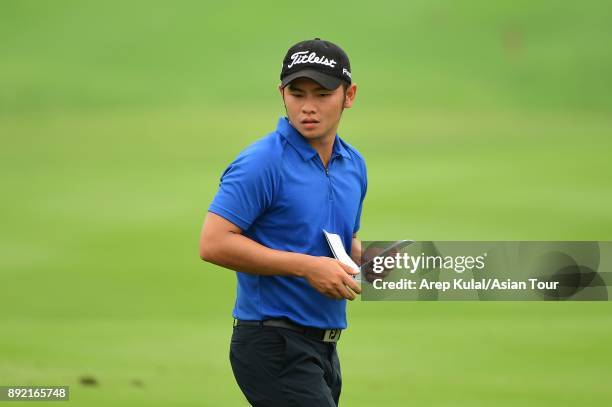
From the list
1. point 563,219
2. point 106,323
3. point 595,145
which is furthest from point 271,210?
point 595,145

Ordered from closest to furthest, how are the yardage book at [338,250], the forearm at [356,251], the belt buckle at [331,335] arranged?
1. the yardage book at [338,250]
2. the belt buckle at [331,335]
3. the forearm at [356,251]

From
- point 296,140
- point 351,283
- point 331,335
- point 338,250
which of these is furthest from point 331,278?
point 296,140

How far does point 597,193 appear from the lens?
634cm

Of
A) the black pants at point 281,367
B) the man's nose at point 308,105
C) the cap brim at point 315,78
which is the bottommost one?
the black pants at point 281,367

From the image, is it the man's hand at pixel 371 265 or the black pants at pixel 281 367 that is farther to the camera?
the man's hand at pixel 371 265

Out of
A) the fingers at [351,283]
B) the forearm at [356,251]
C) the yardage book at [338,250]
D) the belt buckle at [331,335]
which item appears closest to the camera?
the fingers at [351,283]

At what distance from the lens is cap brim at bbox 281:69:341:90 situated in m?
2.77

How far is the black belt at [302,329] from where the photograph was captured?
2.79 meters

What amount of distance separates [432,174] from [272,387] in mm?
3879

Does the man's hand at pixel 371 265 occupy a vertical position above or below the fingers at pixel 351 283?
above

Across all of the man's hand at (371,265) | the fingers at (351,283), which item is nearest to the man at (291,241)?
the fingers at (351,283)

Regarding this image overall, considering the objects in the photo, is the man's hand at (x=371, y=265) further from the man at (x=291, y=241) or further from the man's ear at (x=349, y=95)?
the man's ear at (x=349, y=95)

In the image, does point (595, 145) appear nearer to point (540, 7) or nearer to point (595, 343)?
point (540, 7)

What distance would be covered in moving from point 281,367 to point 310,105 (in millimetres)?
655
